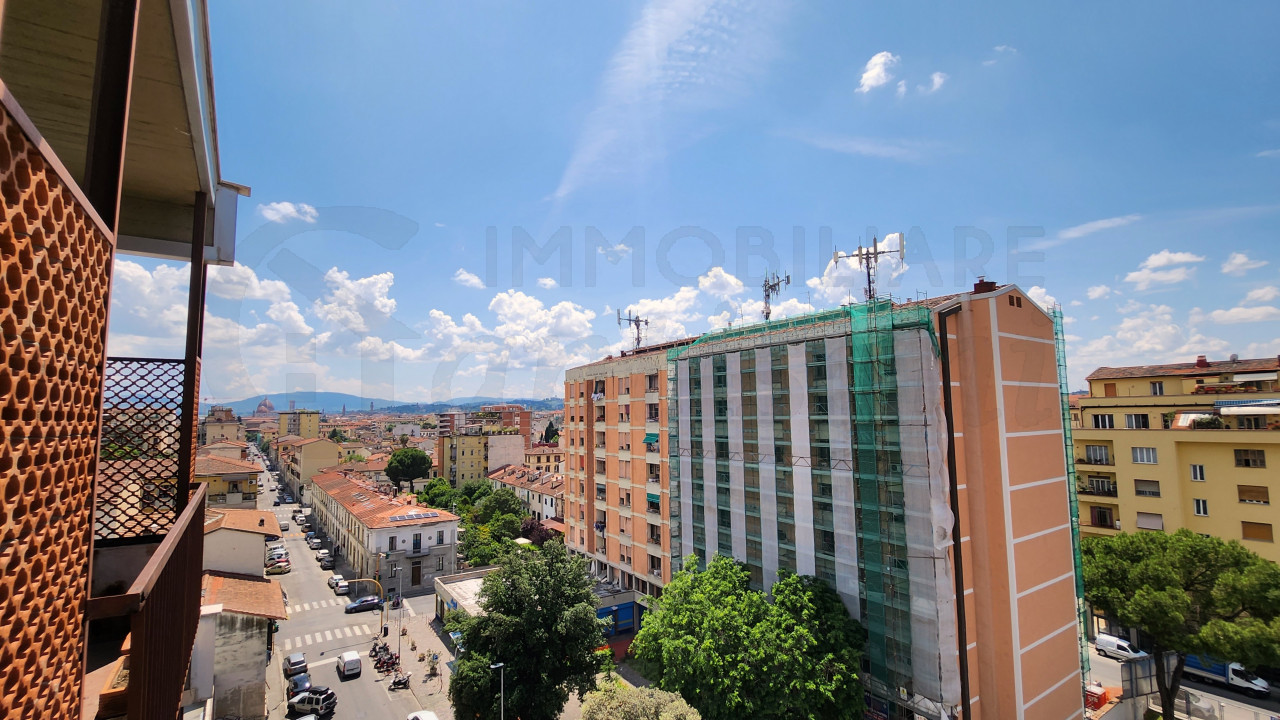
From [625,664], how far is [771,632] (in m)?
12.3

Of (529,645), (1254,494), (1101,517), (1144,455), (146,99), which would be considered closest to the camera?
(146,99)

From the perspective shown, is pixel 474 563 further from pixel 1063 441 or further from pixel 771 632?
pixel 1063 441

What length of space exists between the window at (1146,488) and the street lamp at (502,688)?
31497 millimetres

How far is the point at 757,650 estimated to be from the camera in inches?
625

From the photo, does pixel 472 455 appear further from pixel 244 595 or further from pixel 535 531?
pixel 244 595

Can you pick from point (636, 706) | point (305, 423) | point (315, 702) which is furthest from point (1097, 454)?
point (305, 423)

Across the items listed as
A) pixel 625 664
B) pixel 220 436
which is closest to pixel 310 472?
pixel 220 436

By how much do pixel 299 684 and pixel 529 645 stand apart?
1219cm

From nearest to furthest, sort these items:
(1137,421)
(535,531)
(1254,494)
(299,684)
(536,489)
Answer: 1. (299,684)
2. (1254,494)
3. (1137,421)
4. (535,531)
5. (536,489)

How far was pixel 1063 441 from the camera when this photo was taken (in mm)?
19469

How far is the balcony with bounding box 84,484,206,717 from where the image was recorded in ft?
11.0

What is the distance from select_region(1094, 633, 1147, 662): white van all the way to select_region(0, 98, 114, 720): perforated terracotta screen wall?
36534 mm

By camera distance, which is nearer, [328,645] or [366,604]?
[328,645]

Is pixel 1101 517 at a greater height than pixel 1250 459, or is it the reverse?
pixel 1250 459
